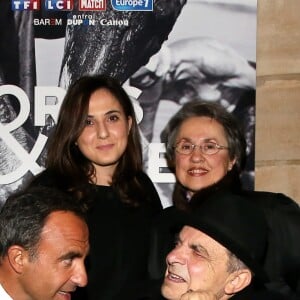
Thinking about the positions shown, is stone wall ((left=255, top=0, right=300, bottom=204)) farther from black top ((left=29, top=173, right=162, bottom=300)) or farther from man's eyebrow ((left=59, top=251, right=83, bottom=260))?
man's eyebrow ((left=59, top=251, right=83, bottom=260))

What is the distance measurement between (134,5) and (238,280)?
5.96 ft

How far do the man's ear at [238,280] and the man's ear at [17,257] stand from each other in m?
0.64

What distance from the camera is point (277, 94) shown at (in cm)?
427

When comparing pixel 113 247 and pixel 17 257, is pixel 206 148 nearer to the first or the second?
pixel 113 247

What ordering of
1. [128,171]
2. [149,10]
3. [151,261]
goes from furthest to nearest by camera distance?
1. [149,10]
2. [128,171]
3. [151,261]

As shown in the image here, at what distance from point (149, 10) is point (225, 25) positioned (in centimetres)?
37

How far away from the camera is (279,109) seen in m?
4.26

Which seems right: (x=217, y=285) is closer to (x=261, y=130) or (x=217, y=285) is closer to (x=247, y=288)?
(x=247, y=288)

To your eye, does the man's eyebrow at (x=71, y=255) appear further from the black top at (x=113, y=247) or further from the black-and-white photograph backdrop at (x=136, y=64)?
the black-and-white photograph backdrop at (x=136, y=64)

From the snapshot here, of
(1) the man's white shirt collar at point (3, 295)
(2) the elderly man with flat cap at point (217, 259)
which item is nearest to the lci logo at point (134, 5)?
(2) the elderly man with flat cap at point (217, 259)

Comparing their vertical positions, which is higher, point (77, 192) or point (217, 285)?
point (77, 192)

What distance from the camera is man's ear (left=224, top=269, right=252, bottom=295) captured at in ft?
8.79

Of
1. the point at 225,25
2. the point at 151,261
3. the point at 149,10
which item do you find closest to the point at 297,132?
the point at 225,25

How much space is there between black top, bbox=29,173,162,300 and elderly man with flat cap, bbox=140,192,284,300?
65 cm
